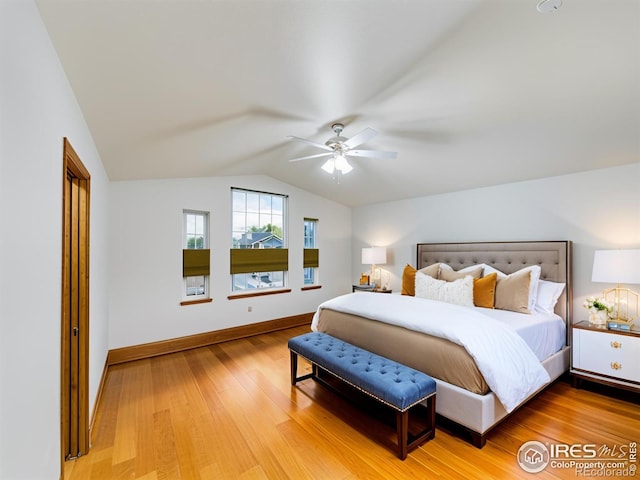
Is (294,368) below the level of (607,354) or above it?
below

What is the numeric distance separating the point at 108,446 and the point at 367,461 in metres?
1.89

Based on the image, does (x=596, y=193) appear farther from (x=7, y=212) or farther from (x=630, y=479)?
(x=7, y=212)

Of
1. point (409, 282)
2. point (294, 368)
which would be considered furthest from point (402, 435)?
point (409, 282)

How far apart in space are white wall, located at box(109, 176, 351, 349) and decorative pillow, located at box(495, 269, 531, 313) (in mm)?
3341

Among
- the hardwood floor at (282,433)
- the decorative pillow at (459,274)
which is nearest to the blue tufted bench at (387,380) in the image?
the hardwood floor at (282,433)

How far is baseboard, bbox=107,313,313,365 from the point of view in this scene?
146 inches

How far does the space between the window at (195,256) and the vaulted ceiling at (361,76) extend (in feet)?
3.81

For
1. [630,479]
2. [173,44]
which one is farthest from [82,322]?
[630,479]

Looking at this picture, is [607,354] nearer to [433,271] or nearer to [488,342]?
[488,342]

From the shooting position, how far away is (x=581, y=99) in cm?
217

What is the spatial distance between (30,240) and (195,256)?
3261 mm

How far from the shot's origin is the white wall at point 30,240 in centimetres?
92

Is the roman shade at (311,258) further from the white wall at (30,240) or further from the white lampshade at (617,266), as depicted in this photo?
the white wall at (30,240)

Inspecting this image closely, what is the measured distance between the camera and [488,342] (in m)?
2.23
